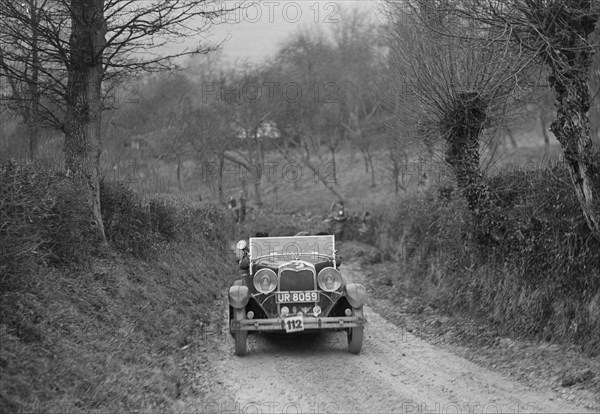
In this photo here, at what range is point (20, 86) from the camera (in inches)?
552

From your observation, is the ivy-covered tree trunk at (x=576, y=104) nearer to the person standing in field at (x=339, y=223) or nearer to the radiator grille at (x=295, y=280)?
the radiator grille at (x=295, y=280)

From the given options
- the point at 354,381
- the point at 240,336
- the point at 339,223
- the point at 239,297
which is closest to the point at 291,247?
the point at 239,297

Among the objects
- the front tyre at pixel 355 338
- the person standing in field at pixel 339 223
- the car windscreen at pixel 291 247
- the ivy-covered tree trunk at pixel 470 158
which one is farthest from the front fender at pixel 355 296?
the person standing in field at pixel 339 223

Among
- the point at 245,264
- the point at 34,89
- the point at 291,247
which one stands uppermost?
the point at 34,89

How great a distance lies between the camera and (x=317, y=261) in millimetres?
11500

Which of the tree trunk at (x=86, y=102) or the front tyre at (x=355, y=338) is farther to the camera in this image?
the tree trunk at (x=86, y=102)

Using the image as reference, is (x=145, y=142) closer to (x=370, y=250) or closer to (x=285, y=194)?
(x=370, y=250)

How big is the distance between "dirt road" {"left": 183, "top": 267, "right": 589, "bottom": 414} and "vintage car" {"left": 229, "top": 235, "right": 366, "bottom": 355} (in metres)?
0.50

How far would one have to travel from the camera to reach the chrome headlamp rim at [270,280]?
10.4m

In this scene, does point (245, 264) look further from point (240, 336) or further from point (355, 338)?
point (355, 338)

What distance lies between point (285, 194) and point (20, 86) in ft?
109

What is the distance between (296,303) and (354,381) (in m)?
1.99

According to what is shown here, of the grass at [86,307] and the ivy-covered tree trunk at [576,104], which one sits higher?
the ivy-covered tree trunk at [576,104]

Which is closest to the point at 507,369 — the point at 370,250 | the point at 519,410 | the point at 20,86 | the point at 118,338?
the point at 519,410
